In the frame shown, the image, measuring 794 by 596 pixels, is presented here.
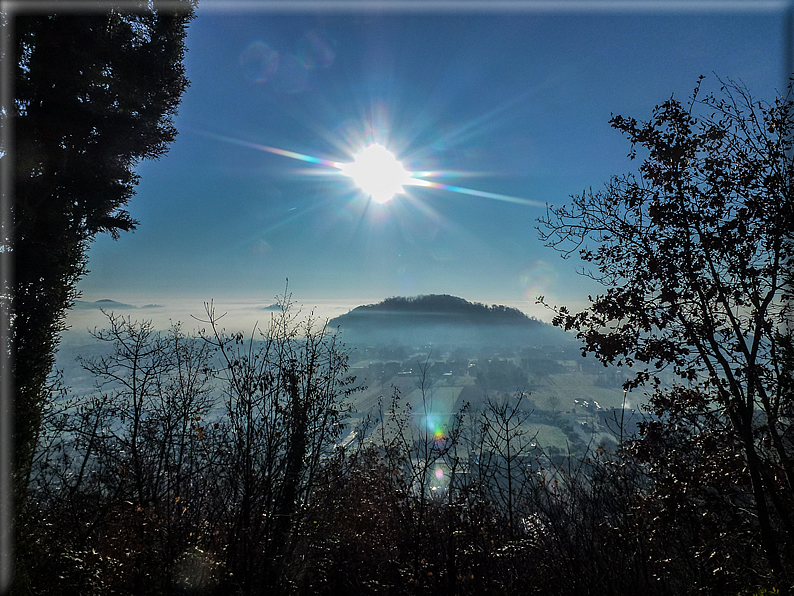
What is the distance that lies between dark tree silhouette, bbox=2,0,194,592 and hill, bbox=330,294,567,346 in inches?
1518

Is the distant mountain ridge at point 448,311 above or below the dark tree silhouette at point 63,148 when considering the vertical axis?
above

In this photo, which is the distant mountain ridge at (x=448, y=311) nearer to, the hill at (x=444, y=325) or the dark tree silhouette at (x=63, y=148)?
the hill at (x=444, y=325)

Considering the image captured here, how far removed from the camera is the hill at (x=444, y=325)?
61.7 metres

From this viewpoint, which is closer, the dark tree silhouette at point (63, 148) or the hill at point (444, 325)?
the dark tree silhouette at point (63, 148)

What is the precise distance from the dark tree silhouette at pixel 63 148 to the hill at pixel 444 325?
127ft

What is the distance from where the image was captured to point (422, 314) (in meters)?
72.6

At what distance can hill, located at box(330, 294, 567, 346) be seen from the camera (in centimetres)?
6169

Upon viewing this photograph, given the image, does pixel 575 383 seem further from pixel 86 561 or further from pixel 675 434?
pixel 86 561

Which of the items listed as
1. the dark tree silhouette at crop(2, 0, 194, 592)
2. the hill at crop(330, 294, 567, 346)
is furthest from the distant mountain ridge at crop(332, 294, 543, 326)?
the dark tree silhouette at crop(2, 0, 194, 592)

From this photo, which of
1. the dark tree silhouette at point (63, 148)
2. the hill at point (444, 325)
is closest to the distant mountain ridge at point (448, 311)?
the hill at point (444, 325)

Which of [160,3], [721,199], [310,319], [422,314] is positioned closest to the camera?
[721,199]

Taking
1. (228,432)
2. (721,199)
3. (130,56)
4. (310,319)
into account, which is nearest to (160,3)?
(130,56)

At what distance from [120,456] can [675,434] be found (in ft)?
38.6

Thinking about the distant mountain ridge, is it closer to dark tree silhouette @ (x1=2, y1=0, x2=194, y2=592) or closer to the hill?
the hill
